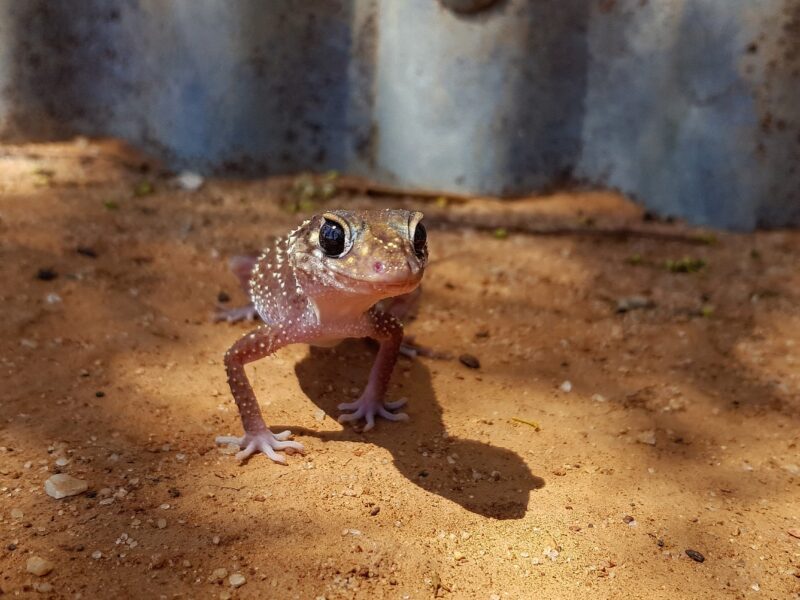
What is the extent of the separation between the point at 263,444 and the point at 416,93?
14.0ft

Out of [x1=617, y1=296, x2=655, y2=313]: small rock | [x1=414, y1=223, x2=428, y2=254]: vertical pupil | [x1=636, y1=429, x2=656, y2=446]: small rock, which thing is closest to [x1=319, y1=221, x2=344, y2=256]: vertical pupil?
[x1=414, y1=223, x2=428, y2=254]: vertical pupil

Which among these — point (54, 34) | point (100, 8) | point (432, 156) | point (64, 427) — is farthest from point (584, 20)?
point (64, 427)

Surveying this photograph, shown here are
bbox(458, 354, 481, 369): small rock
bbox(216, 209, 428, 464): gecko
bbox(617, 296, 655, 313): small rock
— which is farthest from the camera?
bbox(617, 296, 655, 313): small rock

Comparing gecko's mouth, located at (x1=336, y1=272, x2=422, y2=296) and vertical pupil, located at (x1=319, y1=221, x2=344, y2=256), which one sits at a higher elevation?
vertical pupil, located at (x1=319, y1=221, x2=344, y2=256)

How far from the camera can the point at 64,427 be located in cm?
324

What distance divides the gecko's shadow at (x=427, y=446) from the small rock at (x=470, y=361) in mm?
228

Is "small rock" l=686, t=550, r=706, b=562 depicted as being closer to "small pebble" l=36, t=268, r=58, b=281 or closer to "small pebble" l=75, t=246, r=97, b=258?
"small pebble" l=36, t=268, r=58, b=281

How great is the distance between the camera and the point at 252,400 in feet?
11.0

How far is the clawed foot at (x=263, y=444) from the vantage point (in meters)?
3.21

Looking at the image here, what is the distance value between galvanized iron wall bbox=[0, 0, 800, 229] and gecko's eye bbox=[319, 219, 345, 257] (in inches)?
150

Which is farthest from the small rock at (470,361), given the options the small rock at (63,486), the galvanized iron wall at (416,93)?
the galvanized iron wall at (416,93)

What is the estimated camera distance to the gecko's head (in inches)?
111

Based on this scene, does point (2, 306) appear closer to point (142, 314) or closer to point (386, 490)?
point (142, 314)

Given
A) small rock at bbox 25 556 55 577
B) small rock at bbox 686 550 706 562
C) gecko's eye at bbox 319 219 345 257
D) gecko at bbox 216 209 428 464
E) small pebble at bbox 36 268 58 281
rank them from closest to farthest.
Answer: small rock at bbox 25 556 55 577
small rock at bbox 686 550 706 562
gecko at bbox 216 209 428 464
gecko's eye at bbox 319 219 345 257
small pebble at bbox 36 268 58 281
